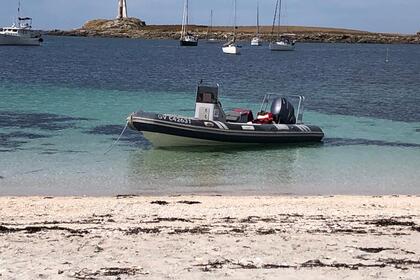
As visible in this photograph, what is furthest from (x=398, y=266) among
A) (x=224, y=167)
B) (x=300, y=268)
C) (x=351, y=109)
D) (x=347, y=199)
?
(x=351, y=109)

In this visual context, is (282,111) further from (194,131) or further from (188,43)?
(188,43)

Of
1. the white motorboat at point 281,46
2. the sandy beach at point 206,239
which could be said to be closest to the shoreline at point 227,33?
the white motorboat at point 281,46

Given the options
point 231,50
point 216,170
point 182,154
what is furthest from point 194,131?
point 231,50

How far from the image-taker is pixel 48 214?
31.3 ft

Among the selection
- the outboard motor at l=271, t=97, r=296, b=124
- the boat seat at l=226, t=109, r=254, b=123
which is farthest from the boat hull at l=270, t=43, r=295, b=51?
the boat seat at l=226, t=109, r=254, b=123

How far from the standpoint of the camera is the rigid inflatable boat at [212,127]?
16.7 meters

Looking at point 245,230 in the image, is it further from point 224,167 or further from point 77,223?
point 224,167

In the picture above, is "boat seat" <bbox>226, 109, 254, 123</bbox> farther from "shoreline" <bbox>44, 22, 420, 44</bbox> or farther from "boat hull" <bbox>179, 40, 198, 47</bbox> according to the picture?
"shoreline" <bbox>44, 22, 420, 44</bbox>

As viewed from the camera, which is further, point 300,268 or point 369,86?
point 369,86

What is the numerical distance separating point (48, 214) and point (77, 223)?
3.07 feet

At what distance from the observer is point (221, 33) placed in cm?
16562

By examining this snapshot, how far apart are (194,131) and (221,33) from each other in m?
151

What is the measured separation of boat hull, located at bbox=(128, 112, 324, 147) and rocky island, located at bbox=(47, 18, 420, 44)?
442 ft

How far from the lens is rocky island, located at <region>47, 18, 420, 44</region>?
16500 cm
